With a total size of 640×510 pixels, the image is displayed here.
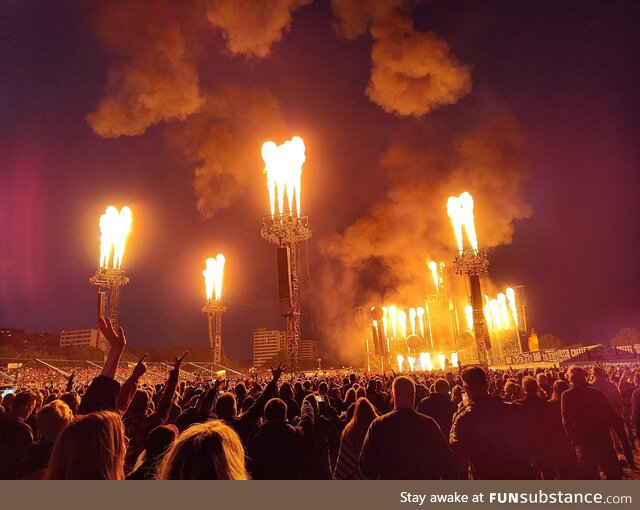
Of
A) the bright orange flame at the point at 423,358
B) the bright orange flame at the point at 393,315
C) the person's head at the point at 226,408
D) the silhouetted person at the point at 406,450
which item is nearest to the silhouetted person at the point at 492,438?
the silhouetted person at the point at 406,450

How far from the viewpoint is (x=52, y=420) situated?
326 cm

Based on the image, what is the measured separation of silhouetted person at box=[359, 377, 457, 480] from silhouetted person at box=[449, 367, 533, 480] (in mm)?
680

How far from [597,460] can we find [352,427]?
3381mm

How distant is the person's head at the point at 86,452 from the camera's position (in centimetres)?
208

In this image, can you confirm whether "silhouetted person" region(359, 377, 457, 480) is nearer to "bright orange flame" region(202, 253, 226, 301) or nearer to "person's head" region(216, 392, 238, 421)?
"person's head" region(216, 392, 238, 421)

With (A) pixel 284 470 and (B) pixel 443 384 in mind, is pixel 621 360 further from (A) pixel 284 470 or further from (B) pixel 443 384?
(A) pixel 284 470

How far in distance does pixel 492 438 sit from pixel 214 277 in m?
41.5

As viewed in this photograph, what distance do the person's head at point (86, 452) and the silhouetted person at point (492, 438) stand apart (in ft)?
10.1

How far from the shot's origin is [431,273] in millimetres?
55562

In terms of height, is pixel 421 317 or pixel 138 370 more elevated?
pixel 421 317

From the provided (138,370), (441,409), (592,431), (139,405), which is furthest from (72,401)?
(592,431)

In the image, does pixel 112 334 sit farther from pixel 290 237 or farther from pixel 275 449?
pixel 290 237
